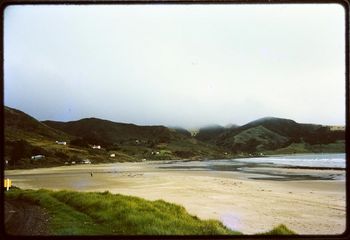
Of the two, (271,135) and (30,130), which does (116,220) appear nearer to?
(30,130)

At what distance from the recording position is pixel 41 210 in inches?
488

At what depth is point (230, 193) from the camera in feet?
60.2

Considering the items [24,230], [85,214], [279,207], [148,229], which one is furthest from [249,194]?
[24,230]

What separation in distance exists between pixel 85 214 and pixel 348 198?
24.3ft

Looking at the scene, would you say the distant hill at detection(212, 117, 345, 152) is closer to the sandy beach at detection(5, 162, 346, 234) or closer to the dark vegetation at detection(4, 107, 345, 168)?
Answer: the dark vegetation at detection(4, 107, 345, 168)

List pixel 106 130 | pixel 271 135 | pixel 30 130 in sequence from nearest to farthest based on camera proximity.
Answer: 1. pixel 30 130
2. pixel 106 130
3. pixel 271 135

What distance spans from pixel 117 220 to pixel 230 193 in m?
9.58

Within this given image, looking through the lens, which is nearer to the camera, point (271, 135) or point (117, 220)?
point (117, 220)

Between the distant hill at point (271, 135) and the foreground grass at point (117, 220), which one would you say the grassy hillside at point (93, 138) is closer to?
the foreground grass at point (117, 220)

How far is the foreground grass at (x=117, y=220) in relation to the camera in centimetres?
869

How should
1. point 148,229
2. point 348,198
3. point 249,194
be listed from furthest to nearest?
1. point 249,194
2. point 148,229
3. point 348,198

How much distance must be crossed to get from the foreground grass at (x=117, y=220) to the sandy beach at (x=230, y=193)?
207 centimetres

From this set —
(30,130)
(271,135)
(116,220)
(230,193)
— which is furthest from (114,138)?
(271,135)

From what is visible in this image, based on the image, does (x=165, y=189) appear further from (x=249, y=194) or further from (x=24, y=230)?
(x=24, y=230)
